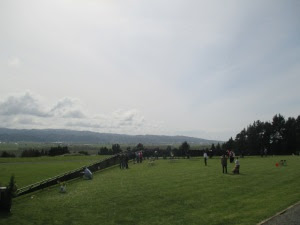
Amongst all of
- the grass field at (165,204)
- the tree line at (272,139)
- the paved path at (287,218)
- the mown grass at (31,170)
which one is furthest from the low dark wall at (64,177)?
the tree line at (272,139)

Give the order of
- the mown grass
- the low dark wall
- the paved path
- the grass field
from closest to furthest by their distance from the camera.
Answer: the paved path, the grass field, the low dark wall, the mown grass

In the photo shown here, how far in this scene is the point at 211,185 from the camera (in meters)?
22.3

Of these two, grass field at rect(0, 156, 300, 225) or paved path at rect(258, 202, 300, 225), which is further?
grass field at rect(0, 156, 300, 225)

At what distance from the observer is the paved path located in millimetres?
12667

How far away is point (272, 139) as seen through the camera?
96.6 meters

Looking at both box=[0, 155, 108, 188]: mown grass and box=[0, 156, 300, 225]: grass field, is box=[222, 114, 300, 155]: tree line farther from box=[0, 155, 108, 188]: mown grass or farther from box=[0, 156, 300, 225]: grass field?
box=[0, 156, 300, 225]: grass field

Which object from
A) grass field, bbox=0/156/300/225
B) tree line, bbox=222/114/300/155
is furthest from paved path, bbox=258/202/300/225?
tree line, bbox=222/114/300/155

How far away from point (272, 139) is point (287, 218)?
8922 cm

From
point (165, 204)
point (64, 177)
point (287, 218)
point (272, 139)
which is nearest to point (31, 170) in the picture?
point (64, 177)

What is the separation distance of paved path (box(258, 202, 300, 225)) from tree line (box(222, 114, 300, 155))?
76.8 meters

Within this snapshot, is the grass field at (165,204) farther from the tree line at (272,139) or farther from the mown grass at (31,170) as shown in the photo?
the tree line at (272,139)

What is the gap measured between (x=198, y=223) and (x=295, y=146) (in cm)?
8578

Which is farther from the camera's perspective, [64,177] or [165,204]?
[64,177]

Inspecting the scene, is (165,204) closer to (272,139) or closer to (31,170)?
(31,170)
